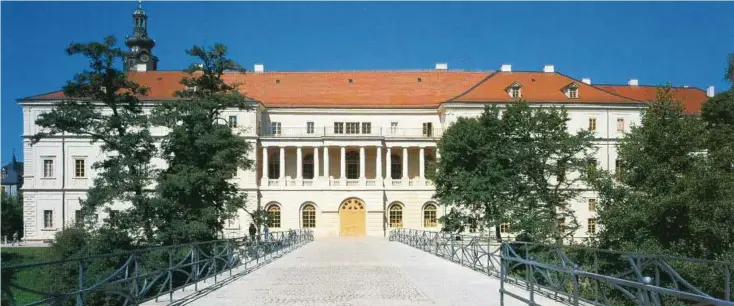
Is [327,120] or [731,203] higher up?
[327,120]

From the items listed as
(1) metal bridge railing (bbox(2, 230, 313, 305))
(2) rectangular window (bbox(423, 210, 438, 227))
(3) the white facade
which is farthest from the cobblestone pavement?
(2) rectangular window (bbox(423, 210, 438, 227))

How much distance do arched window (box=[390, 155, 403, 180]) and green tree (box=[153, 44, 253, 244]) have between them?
108 feet

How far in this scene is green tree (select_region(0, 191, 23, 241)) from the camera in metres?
70.4

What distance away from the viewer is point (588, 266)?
1728 cm

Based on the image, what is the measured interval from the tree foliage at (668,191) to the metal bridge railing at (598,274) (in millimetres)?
5546

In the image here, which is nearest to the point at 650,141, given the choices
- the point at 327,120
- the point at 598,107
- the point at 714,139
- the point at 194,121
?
the point at 714,139

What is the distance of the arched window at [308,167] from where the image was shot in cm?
6775

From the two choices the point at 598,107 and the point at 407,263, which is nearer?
→ the point at 407,263

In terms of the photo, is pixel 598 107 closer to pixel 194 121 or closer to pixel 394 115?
pixel 394 115

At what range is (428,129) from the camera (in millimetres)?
66625

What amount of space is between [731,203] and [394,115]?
4061 cm

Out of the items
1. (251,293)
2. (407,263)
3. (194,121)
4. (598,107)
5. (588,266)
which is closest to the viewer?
(251,293)

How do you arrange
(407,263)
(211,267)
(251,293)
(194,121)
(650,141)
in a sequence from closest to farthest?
(251,293), (211,267), (407,263), (650,141), (194,121)

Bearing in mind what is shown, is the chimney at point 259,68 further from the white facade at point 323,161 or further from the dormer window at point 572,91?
the dormer window at point 572,91
